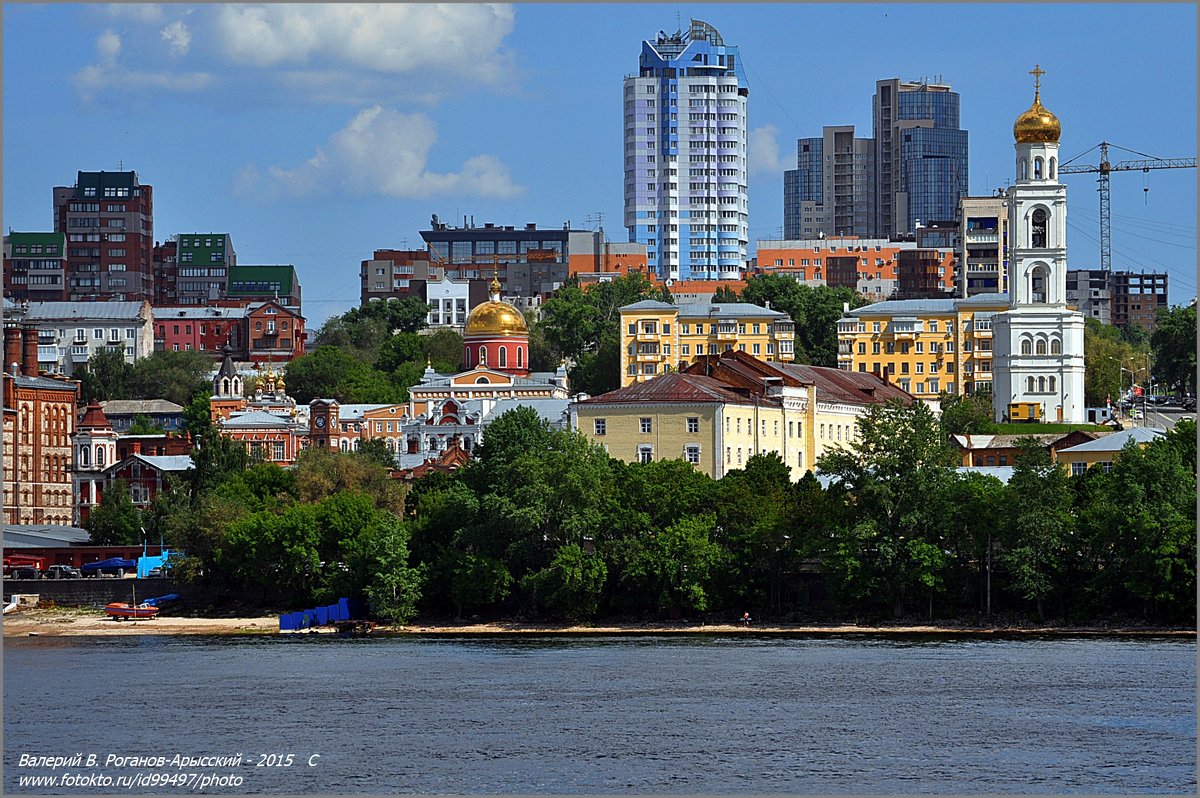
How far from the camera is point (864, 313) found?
140 m

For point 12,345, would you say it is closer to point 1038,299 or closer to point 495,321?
point 495,321

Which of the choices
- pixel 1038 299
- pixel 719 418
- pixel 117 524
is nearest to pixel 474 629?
pixel 719 418

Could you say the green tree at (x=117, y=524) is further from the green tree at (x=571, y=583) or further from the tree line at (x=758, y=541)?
the green tree at (x=571, y=583)

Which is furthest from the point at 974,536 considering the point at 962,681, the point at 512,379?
the point at 512,379

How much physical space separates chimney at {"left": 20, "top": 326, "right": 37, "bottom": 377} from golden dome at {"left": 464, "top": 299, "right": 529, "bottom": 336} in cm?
2434

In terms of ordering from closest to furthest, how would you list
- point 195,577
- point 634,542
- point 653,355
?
point 634,542, point 195,577, point 653,355

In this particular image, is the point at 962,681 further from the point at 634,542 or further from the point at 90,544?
the point at 90,544

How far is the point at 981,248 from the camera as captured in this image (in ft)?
615

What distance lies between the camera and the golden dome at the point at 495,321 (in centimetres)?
13688

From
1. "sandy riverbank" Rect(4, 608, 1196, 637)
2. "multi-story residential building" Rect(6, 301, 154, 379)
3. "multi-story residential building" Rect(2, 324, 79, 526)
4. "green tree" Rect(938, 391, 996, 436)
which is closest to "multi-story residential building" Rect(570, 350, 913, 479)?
"green tree" Rect(938, 391, 996, 436)

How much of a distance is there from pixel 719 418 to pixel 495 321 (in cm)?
4384

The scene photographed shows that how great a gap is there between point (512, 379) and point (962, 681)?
7584cm

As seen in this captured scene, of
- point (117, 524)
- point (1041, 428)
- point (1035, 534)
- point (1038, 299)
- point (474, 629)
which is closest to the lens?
point (1035, 534)

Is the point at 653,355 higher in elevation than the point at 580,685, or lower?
higher
